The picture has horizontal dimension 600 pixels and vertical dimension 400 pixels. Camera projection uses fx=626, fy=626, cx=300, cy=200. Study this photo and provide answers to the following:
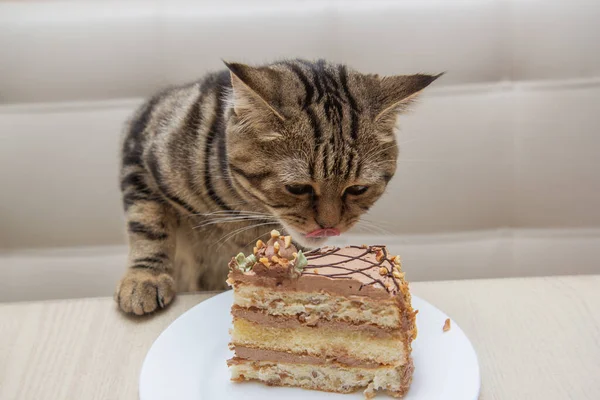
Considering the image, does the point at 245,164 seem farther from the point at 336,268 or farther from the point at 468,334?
the point at 468,334

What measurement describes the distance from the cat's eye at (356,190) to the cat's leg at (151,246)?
0.41 m

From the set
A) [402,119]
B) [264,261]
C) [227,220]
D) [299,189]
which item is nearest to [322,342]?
[264,261]

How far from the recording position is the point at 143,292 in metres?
1.20

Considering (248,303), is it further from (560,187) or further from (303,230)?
(560,187)

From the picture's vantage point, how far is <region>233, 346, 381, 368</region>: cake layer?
39.4 inches

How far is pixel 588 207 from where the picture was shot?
177 cm

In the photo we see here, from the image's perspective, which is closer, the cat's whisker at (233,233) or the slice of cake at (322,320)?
the slice of cake at (322,320)

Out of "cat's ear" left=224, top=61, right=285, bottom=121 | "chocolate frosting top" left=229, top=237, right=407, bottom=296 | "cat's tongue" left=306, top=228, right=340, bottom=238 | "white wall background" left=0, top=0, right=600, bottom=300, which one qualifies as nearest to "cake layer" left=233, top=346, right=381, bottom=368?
"chocolate frosting top" left=229, top=237, right=407, bottom=296

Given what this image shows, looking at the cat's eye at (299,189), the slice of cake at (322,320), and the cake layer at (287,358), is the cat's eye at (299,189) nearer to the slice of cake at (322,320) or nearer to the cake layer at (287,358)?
the slice of cake at (322,320)

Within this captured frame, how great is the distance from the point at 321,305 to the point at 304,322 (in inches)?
1.7

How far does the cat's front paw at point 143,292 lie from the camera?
1.19 metres

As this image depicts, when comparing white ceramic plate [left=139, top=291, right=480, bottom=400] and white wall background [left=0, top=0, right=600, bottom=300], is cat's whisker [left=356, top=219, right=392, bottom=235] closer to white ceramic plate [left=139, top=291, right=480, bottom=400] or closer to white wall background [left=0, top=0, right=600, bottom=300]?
white wall background [left=0, top=0, right=600, bottom=300]

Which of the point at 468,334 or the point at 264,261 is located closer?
the point at 264,261

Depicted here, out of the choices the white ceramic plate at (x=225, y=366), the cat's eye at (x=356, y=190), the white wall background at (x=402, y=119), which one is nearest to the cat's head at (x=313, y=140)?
the cat's eye at (x=356, y=190)
